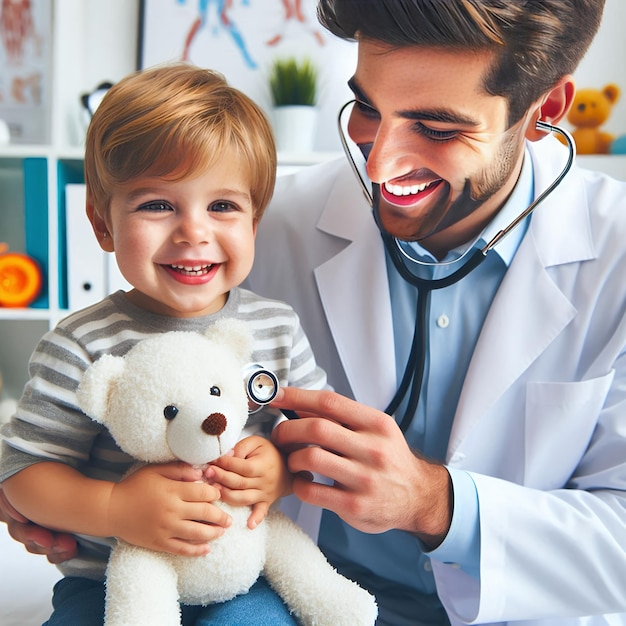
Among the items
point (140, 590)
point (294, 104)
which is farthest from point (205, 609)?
point (294, 104)

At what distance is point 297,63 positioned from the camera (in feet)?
7.64

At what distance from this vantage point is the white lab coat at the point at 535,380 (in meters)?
0.94

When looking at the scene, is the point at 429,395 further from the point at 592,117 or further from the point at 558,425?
the point at 592,117

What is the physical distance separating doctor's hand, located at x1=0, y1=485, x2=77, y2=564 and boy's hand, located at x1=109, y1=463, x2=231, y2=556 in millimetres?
117

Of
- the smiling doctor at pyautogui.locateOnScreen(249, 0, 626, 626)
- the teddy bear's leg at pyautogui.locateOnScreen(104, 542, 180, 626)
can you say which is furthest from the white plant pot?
the teddy bear's leg at pyautogui.locateOnScreen(104, 542, 180, 626)

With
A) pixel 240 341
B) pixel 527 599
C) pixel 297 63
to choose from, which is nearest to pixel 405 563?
pixel 527 599

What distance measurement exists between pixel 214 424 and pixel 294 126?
165 centimetres

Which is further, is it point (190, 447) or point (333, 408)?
point (333, 408)

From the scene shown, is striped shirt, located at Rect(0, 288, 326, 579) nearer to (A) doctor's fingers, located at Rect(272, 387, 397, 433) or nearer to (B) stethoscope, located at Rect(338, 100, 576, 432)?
(A) doctor's fingers, located at Rect(272, 387, 397, 433)

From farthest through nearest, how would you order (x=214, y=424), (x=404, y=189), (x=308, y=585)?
(x=404, y=189), (x=308, y=585), (x=214, y=424)

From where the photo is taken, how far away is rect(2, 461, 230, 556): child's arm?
2.41ft

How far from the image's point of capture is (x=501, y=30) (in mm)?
908

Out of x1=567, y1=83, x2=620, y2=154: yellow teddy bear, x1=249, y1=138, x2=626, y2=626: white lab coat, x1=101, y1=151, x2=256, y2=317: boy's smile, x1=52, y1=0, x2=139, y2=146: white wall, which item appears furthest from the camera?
x1=52, y1=0, x2=139, y2=146: white wall

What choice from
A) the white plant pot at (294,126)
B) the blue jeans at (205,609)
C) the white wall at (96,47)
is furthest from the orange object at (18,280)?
the blue jeans at (205,609)
